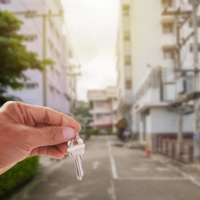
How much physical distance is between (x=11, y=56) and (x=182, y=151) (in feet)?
30.1

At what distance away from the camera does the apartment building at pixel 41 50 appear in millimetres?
23055

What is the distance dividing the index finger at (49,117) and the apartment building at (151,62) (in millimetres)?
15633

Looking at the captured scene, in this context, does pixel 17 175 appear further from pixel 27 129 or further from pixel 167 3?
pixel 167 3

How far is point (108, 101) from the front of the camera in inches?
2532

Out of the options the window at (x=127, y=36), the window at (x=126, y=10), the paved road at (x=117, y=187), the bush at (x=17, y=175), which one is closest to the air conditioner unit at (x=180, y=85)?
the paved road at (x=117, y=187)

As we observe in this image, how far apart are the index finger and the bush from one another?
5637 millimetres

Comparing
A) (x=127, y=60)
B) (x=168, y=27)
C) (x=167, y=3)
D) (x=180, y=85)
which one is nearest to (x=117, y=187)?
(x=180, y=85)

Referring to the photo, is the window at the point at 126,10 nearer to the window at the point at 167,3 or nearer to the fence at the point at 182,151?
the window at the point at 167,3

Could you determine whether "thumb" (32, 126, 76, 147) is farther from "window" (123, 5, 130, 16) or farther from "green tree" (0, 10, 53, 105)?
"window" (123, 5, 130, 16)

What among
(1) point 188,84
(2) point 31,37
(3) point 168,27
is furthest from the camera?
(3) point 168,27

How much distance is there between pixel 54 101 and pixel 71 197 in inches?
950

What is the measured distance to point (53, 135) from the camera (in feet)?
3.47

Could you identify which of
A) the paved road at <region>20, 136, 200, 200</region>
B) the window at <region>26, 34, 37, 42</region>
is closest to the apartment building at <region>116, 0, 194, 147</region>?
the paved road at <region>20, 136, 200, 200</region>

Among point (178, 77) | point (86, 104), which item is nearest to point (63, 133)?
point (178, 77)
